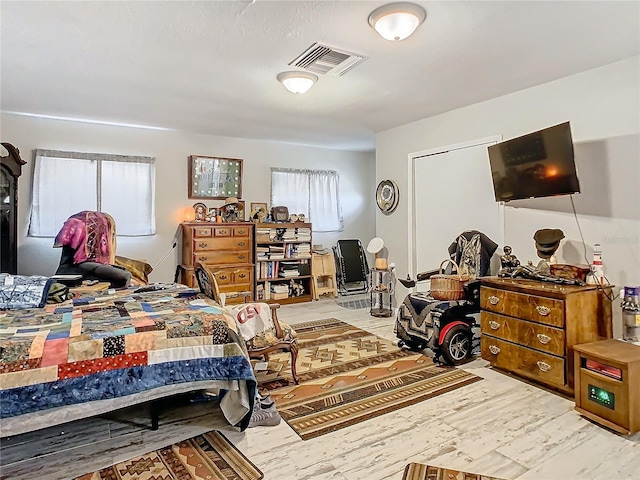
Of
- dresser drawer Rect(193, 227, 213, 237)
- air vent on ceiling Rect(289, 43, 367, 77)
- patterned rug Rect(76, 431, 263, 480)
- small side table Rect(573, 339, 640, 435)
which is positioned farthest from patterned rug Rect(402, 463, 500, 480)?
dresser drawer Rect(193, 227, 213, 237)

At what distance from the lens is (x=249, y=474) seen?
6.25ft

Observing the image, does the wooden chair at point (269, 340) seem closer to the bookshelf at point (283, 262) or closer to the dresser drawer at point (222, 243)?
the dresser drawer at point (222, 243)

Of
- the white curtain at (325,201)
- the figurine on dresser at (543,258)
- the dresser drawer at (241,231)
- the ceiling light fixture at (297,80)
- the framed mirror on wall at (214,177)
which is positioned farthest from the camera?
the white curtain at (325,201)

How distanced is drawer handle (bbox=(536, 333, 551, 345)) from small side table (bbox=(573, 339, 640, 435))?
0.80ft

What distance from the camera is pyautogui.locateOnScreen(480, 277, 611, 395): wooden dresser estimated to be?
8.80 ft

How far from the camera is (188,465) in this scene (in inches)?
77.6

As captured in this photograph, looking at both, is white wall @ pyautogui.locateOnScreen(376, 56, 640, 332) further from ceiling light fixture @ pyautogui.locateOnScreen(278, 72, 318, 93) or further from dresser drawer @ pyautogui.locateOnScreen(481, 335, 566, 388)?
ceiling light fixture @ pyautogui.locateOnScreen(278, 72, 318, 93)

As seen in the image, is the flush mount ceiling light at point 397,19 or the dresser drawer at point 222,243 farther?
the dresser drawer at point 222,243

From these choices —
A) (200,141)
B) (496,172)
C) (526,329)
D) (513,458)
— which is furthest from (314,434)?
(200,141)

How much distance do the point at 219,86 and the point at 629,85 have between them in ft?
11.0

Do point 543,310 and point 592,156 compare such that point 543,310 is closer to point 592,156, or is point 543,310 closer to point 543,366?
point 543,366

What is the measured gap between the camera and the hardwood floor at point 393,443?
1.94 metres

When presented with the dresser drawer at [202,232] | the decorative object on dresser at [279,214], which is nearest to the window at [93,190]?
the dresser drawer at [202,232]

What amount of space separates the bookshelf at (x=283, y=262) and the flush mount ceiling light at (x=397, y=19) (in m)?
3.78
